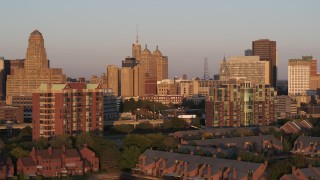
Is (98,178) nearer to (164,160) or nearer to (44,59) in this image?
(164,160)

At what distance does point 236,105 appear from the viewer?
60875 mm

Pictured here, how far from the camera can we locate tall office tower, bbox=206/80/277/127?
60625 mm

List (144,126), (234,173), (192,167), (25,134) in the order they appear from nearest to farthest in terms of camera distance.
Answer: (234,173)
(192,167)
(25,134)
(144,126)

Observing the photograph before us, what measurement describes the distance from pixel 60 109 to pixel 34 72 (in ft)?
194

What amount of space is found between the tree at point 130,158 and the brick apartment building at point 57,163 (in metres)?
1.43

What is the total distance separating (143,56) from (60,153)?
349ft

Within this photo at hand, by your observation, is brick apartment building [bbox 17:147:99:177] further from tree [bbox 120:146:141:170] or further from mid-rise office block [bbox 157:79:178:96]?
mid-rise office block [bbox 157:79:178:96]

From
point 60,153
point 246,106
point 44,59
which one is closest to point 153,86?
point 44,59

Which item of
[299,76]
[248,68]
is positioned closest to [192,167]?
[248,68]

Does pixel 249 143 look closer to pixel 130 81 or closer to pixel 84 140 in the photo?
pixel 84 140

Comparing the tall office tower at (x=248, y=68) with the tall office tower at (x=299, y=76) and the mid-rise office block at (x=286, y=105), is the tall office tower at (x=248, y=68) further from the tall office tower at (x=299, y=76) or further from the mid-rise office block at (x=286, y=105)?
the mid-rise office block at (x=286, y=105)

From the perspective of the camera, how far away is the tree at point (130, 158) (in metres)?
35.8

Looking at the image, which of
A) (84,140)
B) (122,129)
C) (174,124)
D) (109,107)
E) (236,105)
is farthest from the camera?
(109,107)

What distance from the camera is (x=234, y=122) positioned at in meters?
60.7
